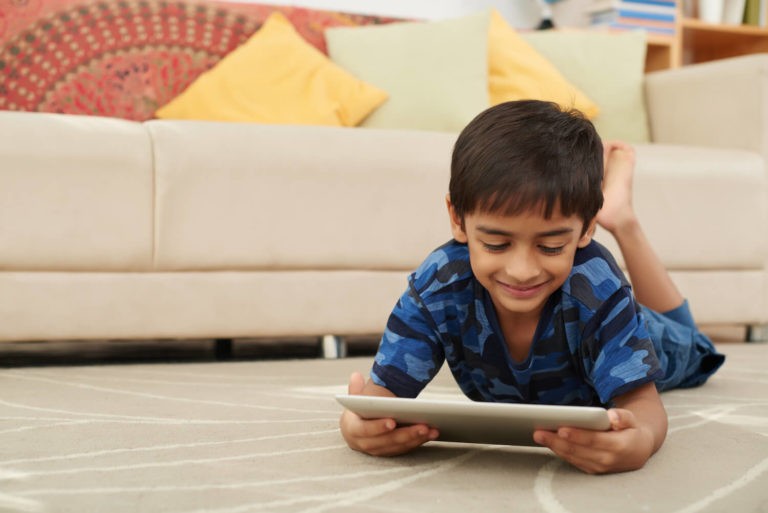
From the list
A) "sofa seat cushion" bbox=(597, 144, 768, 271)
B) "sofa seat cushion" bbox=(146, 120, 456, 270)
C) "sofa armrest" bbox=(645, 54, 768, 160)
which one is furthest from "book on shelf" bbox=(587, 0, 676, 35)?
"sofa seat cushion" bbox=(146, 120, 456, 270)

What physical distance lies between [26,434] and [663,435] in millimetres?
803

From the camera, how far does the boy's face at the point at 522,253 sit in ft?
3.46

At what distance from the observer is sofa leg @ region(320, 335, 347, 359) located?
2128 millimetres

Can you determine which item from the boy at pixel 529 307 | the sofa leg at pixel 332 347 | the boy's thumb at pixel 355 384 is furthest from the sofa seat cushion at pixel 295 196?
the boy's thumb at pixel 355 384

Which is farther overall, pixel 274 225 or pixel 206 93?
pixel 206 93

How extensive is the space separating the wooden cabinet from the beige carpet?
2246 millimetres

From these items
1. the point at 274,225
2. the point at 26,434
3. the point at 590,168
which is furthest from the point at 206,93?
the point at 590,168

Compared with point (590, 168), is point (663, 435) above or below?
below

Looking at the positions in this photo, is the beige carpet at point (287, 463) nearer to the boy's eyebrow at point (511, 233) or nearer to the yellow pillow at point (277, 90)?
the boy's eyebrow at point (511, 233)

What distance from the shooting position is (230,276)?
2016 mm

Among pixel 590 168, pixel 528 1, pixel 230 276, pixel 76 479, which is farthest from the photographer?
pixel 528 1

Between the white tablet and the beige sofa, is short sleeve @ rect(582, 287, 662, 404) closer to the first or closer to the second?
the white tablet

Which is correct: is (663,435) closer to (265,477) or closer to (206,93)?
(265,477)

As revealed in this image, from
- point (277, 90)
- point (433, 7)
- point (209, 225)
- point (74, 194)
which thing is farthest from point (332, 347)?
point (433, 7)
